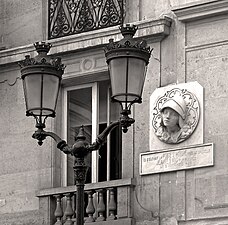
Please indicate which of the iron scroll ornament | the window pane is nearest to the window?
the window pane

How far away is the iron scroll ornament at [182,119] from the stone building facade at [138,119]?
3.6 inches

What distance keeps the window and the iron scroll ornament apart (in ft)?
3.57

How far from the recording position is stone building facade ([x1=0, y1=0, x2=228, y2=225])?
71.7ft

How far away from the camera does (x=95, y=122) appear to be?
2362 cm

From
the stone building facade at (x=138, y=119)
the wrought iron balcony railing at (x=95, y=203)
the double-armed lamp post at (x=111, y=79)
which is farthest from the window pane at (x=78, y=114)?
the double-armed lamp post at (x=111, y=79)

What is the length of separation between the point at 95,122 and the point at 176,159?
203cm

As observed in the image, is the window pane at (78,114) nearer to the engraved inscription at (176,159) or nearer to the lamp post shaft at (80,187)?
the engraved inscription at (176,159)

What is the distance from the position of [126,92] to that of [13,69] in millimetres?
7319

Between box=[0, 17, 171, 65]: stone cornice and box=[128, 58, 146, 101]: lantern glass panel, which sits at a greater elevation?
box=[0, 17, 171, 65]: stone cornice

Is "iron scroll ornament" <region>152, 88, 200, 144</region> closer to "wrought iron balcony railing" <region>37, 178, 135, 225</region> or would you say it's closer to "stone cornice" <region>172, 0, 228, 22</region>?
"wrought iron balcony railing" <region>37, 178, 135, 225</region>

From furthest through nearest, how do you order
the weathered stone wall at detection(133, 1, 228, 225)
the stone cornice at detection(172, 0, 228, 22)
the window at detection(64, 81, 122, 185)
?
the window at detection(64, 81, 122, 185)
the stone cornice at detection(172, 0, 228, 22)
the weathered stone wall at detection(133, 1, 228, 225)

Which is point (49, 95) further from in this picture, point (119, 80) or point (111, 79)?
point (119, 80)

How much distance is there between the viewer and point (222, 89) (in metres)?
21.9

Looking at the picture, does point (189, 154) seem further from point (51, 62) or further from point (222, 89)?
point (51, 62)
